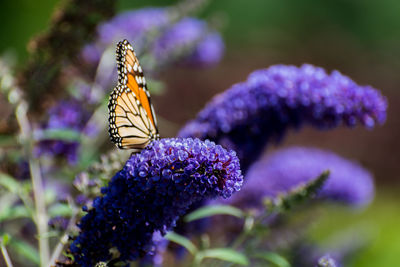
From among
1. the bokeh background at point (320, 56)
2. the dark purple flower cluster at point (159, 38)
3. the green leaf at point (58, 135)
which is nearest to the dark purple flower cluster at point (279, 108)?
the green leaf at point (58, 135)

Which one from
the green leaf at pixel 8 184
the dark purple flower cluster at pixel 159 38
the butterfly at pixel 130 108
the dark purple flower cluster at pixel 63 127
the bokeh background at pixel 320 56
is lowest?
the green leaf at pixel 8 184

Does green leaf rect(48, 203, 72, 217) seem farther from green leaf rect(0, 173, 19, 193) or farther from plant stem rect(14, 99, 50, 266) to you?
green leaf rect(0, 173, 19, 193)

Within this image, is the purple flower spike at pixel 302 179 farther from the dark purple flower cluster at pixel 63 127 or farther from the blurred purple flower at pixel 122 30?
the blurred purple flower at pixel 122 30

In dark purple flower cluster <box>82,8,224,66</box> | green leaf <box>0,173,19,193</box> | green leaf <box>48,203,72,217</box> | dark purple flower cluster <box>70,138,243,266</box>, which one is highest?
dark purple flower cluster <box>82,8,224,66</box>

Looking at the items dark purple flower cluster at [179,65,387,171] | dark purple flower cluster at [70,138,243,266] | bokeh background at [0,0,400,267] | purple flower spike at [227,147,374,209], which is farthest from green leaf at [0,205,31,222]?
bokeh background at [0,0,400,267]

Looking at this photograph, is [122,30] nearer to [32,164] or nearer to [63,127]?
[63,127]

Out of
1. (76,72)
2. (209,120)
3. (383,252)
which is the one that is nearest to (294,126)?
(209,120)

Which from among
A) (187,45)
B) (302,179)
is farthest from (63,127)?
(302,179)
